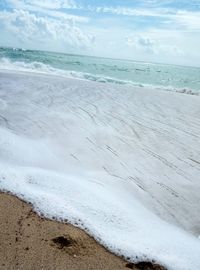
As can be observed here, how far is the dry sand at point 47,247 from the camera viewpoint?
2.51 meters

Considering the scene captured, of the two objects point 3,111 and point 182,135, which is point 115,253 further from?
point 3,111

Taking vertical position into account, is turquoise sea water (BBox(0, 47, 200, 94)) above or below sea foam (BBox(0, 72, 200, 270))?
below

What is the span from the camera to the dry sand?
2.51m

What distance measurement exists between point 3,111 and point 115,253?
582 cm

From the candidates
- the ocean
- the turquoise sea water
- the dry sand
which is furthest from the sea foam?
the turquoise sea water

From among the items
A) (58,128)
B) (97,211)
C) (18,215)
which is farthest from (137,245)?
(58,128)

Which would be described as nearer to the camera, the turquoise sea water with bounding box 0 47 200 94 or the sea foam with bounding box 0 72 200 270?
the sea foam with bounding box 0 72 200 270

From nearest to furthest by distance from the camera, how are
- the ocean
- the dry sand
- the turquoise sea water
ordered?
1. the dry sand
2. the ocean
3. the turquoise sea water

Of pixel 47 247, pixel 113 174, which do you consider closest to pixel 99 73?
pixel 113 174

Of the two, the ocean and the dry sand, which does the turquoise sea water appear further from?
the dry sand

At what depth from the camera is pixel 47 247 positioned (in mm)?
2670

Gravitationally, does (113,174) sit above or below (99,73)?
above

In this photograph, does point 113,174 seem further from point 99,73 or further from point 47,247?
point 99,73

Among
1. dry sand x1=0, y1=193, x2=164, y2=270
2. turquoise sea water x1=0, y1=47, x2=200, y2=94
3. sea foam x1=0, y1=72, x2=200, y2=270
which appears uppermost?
dry sand x1=0, y1=193, x2=164, y2=270
